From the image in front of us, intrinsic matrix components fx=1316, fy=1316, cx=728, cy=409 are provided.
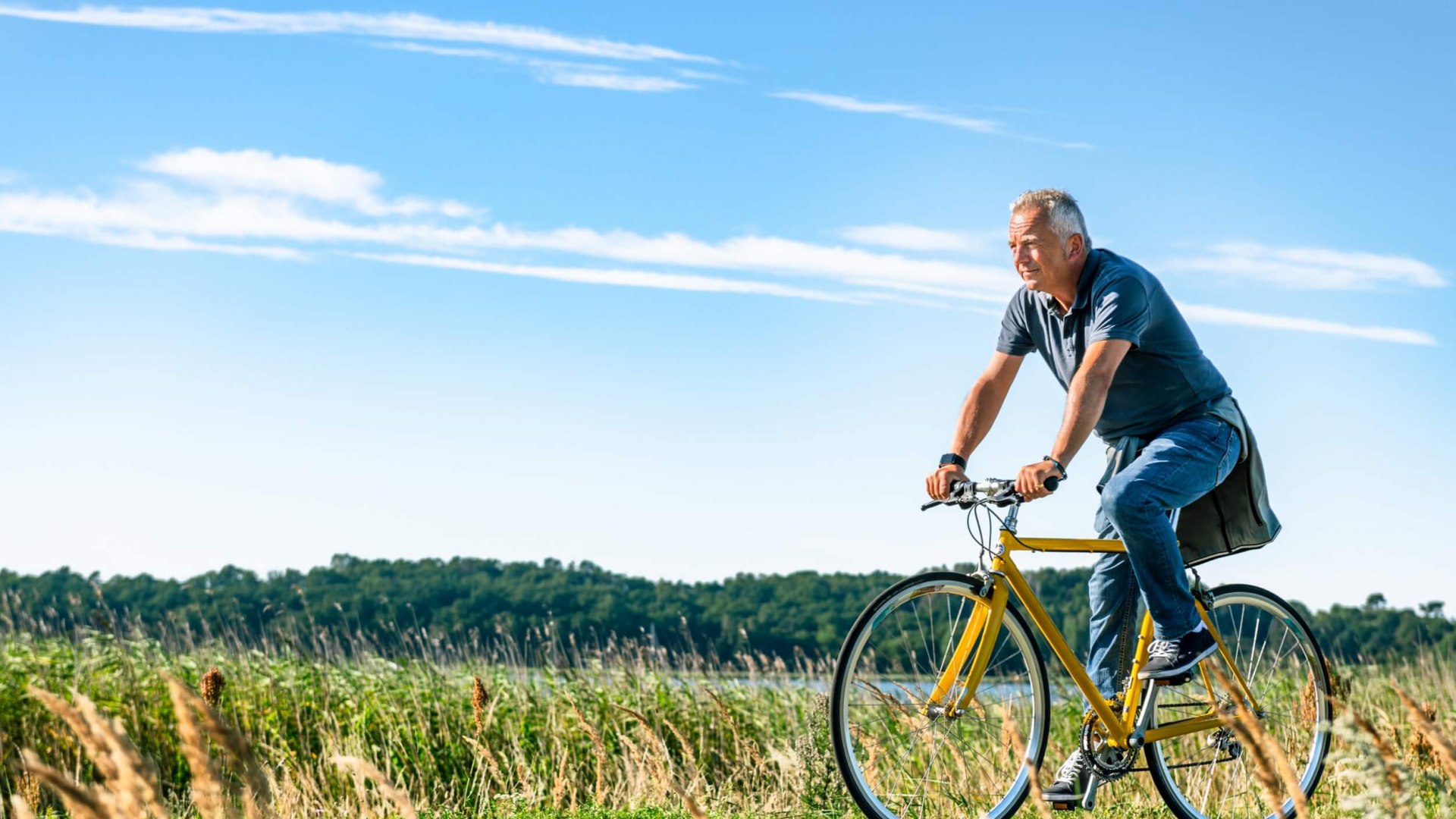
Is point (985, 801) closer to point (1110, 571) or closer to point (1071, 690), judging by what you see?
point (1110, 571)

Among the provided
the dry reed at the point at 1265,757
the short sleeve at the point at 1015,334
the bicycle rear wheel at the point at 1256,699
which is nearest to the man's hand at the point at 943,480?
the short sleeve at the point at 1015,334

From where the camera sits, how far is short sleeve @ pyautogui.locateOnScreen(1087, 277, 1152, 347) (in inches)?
187

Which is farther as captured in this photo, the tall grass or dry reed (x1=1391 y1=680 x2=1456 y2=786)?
the tall grass

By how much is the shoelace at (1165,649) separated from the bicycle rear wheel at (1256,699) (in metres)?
0.36

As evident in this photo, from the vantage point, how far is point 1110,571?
17.3 ft

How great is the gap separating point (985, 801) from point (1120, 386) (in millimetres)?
1691

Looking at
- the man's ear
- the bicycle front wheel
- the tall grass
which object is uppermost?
the man's ear

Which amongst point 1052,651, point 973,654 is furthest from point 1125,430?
point 973,654

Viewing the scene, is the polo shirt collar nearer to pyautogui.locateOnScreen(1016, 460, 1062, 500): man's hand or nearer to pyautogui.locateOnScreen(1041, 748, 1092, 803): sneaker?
pyautogui.locateOnScreen(1016, 460, 1062, 500): man's hand

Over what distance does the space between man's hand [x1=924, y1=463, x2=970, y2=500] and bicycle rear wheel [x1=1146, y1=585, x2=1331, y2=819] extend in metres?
1.35

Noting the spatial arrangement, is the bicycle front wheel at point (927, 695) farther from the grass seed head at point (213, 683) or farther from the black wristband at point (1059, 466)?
the grass seed head at point (213, 683)

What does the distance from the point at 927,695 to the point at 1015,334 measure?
5.07 feet

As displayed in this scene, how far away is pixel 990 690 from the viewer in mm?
4730

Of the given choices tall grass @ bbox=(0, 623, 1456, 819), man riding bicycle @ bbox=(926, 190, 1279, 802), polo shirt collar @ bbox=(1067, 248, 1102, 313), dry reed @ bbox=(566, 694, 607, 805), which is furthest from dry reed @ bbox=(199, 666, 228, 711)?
polo shirt collar @ bbox=(1067, 248, 1102, 313)
